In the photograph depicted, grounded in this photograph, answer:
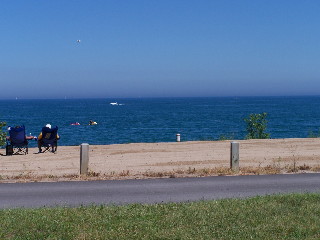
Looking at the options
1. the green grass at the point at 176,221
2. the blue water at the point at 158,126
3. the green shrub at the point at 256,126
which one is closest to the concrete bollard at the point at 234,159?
the green grass at the point at 176,221

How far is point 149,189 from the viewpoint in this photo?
41.9 ft

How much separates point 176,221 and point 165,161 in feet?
34.1

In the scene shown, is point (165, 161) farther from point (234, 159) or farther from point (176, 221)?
point (176, 221)

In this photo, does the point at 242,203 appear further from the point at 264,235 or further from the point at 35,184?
the point at 35,184

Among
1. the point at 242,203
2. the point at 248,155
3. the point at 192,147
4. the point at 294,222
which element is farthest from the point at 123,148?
the point at 294,222

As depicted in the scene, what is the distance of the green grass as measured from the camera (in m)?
8.14

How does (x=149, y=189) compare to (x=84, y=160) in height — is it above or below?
below

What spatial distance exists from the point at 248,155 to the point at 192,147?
379 centimetres

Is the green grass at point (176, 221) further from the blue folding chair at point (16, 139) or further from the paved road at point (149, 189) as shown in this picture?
the blue folding chair at point (16, 139)

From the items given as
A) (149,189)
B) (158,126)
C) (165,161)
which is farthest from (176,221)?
(158,126)

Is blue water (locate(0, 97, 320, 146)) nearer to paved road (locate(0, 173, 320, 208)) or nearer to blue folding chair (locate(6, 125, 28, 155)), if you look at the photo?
blue folding chair (locate(6, 125, 28, 155))

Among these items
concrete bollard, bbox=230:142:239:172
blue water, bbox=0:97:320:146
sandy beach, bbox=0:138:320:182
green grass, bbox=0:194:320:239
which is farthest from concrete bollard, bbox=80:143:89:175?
blue water, bbox=0:97:320:146

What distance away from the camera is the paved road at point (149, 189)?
454 inches

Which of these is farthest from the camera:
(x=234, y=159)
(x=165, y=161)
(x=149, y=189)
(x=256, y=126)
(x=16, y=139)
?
(x=256, y=126)
